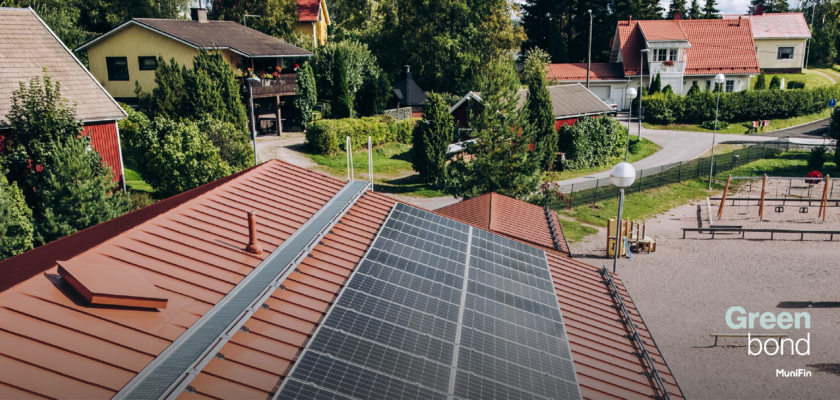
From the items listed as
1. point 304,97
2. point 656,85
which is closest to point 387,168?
point 304,97

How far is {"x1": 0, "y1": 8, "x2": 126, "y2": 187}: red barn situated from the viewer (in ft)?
80.4

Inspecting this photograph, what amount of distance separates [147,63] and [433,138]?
20.9m

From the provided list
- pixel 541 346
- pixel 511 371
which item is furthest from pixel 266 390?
pixel 541 346

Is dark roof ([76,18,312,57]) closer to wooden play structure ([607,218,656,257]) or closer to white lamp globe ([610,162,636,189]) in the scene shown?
wooden play structure ([607,218,656,257])

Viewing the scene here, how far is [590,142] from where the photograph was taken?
42000 millimetres

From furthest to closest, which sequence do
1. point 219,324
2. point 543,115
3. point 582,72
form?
point 582,72
point 543,115
point 219,324

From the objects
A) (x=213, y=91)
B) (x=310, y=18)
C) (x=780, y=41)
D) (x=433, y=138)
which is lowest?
(x=433, y=138)

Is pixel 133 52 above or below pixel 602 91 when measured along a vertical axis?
above

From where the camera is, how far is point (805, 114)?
181ft

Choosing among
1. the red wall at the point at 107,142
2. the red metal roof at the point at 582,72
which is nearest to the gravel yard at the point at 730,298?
the red wall at the point at 107,142

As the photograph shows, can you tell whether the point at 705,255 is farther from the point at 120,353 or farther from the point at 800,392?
the point at 120,353

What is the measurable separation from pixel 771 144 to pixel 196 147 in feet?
133

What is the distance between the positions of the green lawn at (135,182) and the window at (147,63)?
10.2 meters

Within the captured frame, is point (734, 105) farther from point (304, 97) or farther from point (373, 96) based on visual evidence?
point (304, 97)
